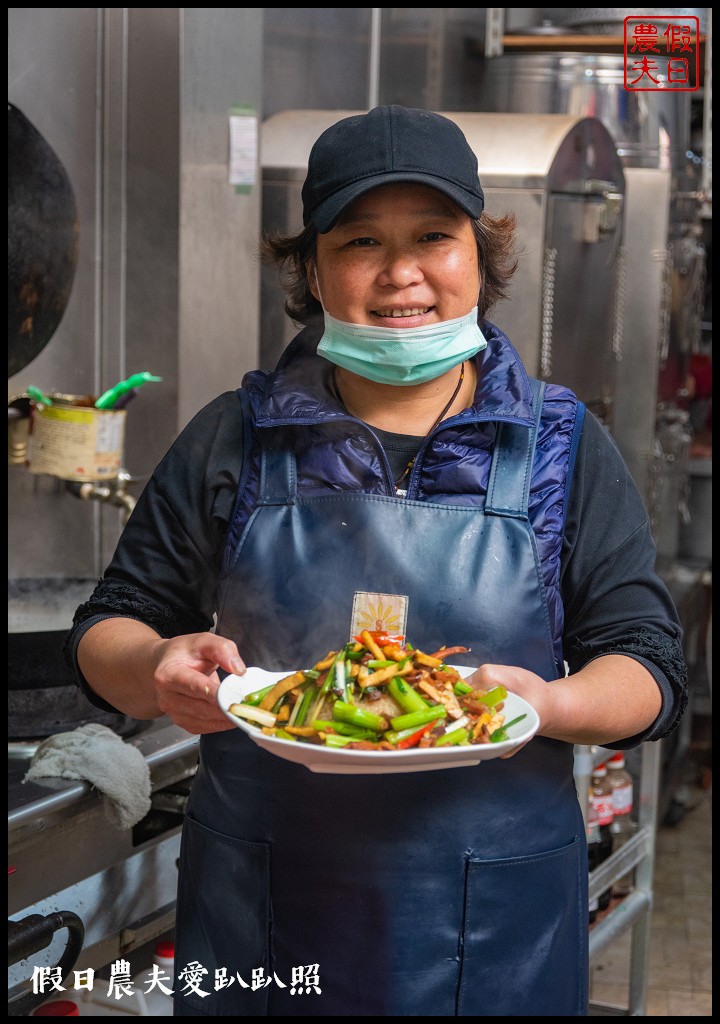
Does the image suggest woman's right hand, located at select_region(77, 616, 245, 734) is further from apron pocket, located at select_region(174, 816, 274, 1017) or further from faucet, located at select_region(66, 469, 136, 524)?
faucet, located at select_region(66, 469, 136, 524)

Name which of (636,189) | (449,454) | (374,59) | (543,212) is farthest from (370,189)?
(636,189)

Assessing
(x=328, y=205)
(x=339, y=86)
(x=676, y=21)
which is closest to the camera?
(x=328, y=205)

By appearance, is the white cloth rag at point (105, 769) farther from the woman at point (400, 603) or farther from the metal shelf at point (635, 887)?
the metal shelf at point (635, 887)

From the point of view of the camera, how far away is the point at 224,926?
148 cm

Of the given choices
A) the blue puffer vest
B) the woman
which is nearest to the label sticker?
the woman

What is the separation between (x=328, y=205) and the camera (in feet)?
4.56

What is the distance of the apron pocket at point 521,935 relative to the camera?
4.69 feet

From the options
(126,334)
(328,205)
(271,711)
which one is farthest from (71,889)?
(126,334)

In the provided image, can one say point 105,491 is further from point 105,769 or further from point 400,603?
point 400,603

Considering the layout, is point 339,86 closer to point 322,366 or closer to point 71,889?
point 322,366

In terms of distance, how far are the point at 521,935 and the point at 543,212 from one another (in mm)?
1972

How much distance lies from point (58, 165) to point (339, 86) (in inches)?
54.2

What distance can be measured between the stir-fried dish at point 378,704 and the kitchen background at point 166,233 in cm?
76

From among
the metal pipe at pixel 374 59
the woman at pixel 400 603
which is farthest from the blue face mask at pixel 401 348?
the metal pipe at pixel 374 59
